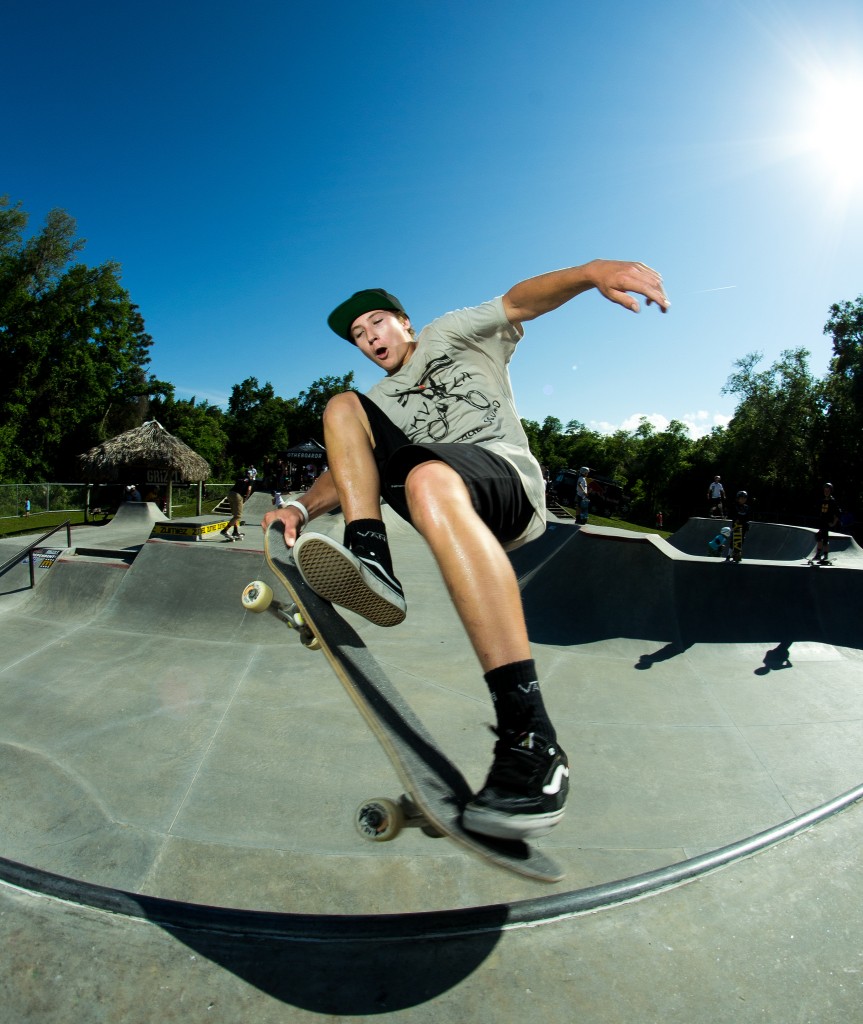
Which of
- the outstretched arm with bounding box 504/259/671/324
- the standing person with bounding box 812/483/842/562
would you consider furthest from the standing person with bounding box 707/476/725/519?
the outstretched arm with bounding box 504/259/671/324

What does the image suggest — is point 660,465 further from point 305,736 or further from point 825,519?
point 305,736

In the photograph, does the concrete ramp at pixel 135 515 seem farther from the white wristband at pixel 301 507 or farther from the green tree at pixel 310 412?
the green tree at pixel 310 412

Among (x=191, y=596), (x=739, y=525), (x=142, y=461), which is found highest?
(x=142, y=461)

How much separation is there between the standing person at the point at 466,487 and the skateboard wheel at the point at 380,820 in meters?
0.31

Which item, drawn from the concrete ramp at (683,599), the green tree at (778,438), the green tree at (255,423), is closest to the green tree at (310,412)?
the green tree at (255,423)

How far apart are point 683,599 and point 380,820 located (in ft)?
19.5

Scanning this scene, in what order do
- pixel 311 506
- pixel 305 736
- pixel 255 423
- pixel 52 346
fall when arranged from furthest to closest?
pixel 255 423, pixel 52 346, pixel 305 736, pixel 311 506

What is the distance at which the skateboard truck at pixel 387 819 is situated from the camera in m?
1.70

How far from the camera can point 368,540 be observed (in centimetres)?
191

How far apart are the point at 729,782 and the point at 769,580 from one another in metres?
4.52

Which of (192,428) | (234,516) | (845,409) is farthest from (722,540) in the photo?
(192,428)

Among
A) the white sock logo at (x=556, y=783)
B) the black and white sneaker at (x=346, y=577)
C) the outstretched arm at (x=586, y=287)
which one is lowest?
the white sock logo at (x=556, y=783)

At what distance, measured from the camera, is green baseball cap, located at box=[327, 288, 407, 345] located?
2328mm

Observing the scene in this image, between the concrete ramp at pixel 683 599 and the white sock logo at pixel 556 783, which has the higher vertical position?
the white sock logo at pixel 556 783
